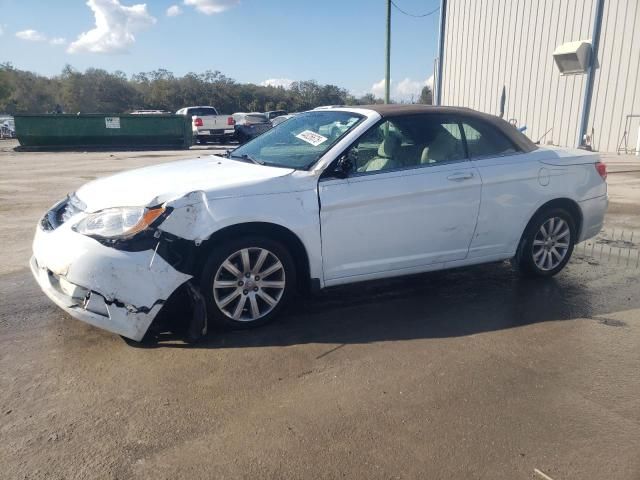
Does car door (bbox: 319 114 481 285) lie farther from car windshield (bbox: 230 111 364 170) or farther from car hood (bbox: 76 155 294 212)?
car hood (bbox: 76 155 294 212)

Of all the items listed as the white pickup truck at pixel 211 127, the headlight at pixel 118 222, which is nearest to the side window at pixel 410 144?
the headlight at pixel 118 222

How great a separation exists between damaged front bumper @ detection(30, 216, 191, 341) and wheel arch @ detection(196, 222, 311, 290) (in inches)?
10.3

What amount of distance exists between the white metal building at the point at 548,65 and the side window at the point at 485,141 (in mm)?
16309

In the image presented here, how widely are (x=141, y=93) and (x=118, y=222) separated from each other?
80.3 metres

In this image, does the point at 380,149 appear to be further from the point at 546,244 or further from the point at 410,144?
the point at 546,244

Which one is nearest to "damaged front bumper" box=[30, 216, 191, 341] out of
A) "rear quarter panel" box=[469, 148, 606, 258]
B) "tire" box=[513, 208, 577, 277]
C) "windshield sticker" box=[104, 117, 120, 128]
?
"rear quarter panel" box=[469, 148, 606, 258]

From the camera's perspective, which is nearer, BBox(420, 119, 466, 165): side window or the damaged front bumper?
the damaged front bumper

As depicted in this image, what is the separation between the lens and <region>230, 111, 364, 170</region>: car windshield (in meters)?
4.27

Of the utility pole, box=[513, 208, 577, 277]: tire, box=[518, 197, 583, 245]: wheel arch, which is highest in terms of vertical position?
the utility pole

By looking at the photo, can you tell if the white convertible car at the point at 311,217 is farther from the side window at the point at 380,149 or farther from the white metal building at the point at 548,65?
the white metal building at the point at 548,65

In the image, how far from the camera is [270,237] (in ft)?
12.9

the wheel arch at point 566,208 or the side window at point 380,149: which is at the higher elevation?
the side window at point 380,149

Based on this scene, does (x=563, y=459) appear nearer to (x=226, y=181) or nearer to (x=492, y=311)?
(x=492, y=311)

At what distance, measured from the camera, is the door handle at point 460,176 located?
4488 millimetres
